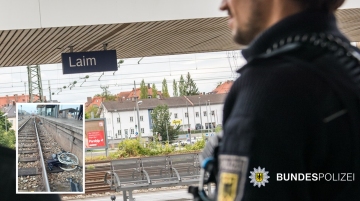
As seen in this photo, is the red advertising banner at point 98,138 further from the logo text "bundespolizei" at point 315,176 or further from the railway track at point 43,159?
the logo text "bundespolizei" at point 315,176

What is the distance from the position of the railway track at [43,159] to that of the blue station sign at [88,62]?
9509 millimetres

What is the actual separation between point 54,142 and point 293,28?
125 centimetres

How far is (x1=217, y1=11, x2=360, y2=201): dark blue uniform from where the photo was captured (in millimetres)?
726

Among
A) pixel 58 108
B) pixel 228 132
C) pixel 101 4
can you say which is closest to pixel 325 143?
pixel 228 132

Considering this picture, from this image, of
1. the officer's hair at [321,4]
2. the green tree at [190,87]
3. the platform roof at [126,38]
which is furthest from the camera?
the green tree at [190,87]

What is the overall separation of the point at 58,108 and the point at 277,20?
1.46 meters

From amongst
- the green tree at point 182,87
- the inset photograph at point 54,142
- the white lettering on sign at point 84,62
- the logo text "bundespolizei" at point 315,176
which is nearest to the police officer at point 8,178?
the inset photograph at point 54,142

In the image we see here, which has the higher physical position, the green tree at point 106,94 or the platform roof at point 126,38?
the platform roof at point 126,38

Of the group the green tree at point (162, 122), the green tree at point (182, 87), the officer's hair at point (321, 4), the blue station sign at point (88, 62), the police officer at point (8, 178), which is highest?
the green tree at point (182, 87)

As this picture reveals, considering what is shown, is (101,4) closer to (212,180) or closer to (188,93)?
(212,180)

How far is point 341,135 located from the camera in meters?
0.74

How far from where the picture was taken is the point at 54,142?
1.90 metres

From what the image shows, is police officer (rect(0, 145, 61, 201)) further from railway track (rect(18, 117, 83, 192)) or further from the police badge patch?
the police badge patch

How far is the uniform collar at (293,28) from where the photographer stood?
0.82 m
